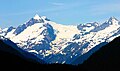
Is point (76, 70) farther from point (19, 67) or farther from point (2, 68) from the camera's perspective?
point (2, 68)

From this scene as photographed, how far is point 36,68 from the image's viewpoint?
397 ft

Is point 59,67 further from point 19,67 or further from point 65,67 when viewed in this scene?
point 19,67

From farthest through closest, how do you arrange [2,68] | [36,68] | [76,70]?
1. [76,70]
2. [36,68]
3. [2,68]

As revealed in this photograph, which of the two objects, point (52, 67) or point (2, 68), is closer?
point (2, 68)

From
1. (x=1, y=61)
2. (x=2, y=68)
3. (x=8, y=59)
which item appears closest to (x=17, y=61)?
(x=8, y=59)

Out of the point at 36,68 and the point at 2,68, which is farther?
the point at 36,68

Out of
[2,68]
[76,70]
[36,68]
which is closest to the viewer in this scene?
[2,68]

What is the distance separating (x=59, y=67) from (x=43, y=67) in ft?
21.2

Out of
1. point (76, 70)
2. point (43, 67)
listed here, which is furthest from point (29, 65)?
point (76, 70)

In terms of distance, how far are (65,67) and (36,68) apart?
41.9 feet

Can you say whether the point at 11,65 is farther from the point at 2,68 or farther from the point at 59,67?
the point at 59,67

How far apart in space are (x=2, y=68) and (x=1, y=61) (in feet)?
36.0

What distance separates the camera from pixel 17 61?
136125 millimetres

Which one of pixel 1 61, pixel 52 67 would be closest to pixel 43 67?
pixel 52 67
